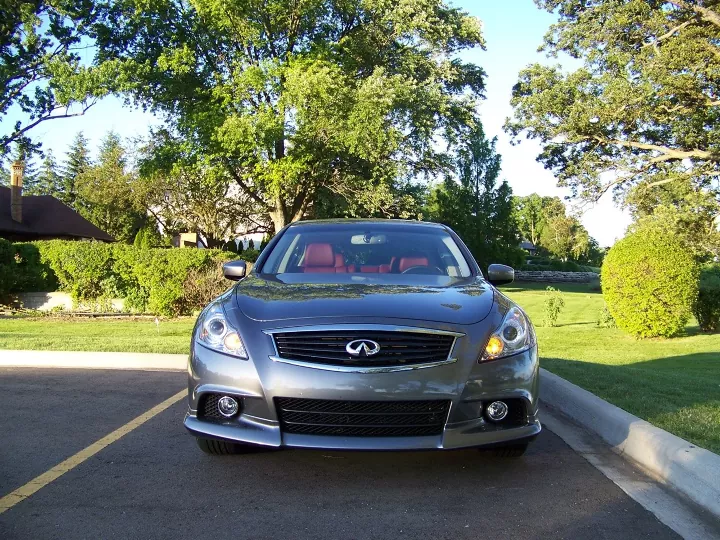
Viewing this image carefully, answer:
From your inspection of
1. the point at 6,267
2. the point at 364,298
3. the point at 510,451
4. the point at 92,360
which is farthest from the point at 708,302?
the point at 6,267

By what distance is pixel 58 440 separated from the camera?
5051 mm

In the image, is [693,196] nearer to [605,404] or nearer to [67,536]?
[605,404]

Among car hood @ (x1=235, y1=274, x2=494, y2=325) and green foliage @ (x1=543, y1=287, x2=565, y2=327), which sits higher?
car hood @ (x1=235, y1=274, x2=494, y2=325)

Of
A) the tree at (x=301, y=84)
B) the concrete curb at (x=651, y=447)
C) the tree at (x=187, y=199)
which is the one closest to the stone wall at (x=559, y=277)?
the tree at (x=187, y=199)

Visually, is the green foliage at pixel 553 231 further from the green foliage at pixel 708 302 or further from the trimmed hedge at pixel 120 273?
the trimmed hedge at pixel 120 273

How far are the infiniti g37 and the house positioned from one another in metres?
30.6

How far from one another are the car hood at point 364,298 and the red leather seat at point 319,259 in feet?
1.41

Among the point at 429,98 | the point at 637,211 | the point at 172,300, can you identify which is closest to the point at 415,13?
the point at 429,98

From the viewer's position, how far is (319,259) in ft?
18.6

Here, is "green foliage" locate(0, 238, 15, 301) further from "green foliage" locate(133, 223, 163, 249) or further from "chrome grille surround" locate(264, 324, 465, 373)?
"chrome grille surround" locate(264, 324, 465, 373)

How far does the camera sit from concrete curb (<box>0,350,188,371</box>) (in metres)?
8.71

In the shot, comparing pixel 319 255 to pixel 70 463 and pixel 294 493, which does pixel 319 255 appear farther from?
pixel 70 463

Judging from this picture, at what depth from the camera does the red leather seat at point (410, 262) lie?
18.2 ft

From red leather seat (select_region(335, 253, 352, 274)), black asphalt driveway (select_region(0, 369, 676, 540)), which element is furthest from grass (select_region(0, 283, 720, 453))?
red leather seat (select_region(335, 253, 352, 274))
